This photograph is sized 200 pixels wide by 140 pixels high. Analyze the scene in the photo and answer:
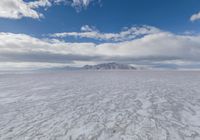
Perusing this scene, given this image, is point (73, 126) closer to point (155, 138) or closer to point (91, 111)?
point (91, 111)

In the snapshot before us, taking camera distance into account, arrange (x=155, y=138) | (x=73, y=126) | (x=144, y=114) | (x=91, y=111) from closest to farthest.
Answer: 1. (x=155, y=138)
2. (x=73, y=126)
3. (x=144, y=114)
4. (x=91, y=111)

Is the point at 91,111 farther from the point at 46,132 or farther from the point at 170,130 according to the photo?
the point at 170,130

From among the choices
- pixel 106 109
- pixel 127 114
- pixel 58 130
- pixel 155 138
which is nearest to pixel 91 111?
pixel 106 109

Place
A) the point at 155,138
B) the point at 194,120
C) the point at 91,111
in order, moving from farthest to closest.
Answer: the point at 91,111 → the point at 194,120 → the point at 155,138

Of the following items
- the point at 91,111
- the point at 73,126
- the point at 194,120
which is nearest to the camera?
the point at 73,126

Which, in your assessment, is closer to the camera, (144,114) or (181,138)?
(181,138)

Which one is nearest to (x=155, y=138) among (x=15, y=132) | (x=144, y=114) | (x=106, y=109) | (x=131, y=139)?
(x=131, y=139)

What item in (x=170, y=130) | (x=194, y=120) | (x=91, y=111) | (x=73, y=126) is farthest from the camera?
(x=91, y=111)

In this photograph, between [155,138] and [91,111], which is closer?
[155,138]

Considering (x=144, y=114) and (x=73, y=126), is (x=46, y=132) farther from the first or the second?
(x=144, y=114)
